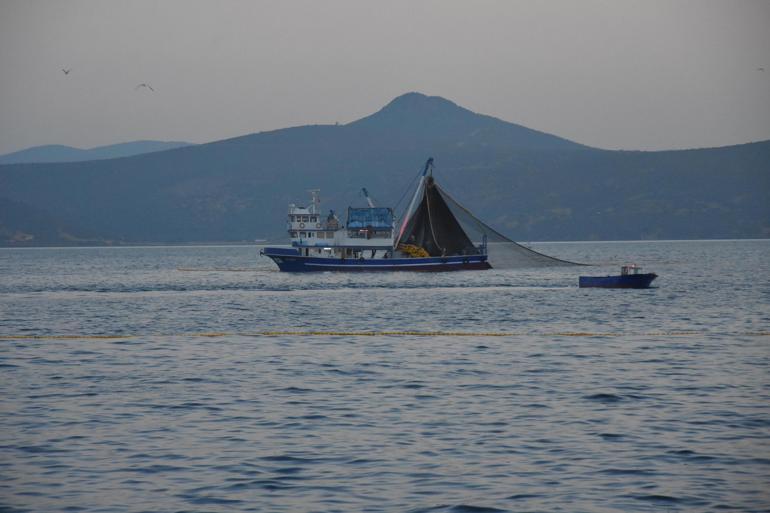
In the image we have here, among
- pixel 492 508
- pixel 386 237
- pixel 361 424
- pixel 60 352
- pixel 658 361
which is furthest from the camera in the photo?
pixel 386 237

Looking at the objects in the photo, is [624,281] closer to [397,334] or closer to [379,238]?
[397,334]

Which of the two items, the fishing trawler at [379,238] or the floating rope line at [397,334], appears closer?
the floating rope line at [397,334]

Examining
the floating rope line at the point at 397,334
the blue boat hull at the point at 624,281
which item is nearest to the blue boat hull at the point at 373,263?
the blue boat hull at the point at 624,281

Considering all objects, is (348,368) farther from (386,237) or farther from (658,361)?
(386,237)

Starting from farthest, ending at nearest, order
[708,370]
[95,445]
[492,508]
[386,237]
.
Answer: [386,237] < [708,370] < [95,445] < [492,508]

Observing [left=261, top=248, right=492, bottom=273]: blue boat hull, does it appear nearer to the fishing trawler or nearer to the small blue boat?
the fishing trawler

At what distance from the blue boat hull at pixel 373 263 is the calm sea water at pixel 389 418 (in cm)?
8455

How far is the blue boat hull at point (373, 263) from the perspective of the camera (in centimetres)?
14812

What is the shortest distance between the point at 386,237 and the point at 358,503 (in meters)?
134

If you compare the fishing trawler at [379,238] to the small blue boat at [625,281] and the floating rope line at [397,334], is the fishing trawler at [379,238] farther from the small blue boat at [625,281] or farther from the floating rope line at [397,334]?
the floating rope line at [397,334]

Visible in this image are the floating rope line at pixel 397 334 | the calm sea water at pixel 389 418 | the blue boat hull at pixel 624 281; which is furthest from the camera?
the blue boat hull at pixel 624 281

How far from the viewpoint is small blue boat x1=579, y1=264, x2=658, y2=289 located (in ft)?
328

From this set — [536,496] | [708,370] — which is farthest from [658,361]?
[536,496]

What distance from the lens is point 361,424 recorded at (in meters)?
28.4
